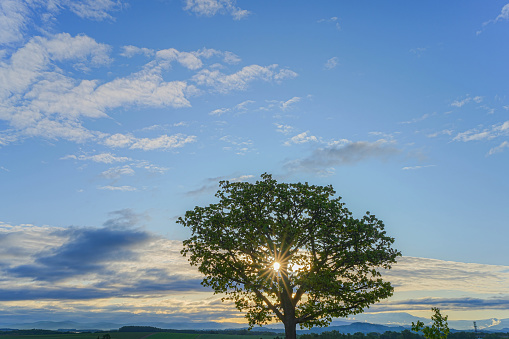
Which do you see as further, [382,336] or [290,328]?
[382,336]

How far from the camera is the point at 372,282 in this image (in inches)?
1368

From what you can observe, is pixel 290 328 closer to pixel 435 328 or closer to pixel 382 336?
pixel 435 328

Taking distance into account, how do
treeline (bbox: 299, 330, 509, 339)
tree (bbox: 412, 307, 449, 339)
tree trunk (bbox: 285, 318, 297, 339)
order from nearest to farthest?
tree (bbox: 412, 307, 449, 339), tree trunk (bbox: 285, 318, 297, 339), treeline (bbox: 299, 330, 509, 339)

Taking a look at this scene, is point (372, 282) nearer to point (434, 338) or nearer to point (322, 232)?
point (322, 232)

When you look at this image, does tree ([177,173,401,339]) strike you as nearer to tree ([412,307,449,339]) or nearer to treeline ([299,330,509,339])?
tree ([412,307,449,339])

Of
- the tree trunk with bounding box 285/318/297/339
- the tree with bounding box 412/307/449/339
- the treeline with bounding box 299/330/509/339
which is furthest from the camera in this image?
the treeline with bounding box 299/330/509/339

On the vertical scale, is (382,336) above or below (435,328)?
below

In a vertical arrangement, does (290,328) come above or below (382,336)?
above

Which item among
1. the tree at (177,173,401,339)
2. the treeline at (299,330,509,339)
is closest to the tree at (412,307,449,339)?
the tree at (177,173,401,339)

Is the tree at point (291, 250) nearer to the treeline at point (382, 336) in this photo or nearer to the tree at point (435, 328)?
the tree at point (435, 328)

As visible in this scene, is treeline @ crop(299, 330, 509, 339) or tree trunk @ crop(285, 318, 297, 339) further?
treeline @ crop(299, 330, 509, 339)

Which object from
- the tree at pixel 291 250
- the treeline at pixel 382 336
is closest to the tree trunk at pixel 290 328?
the tree at pixel 291 250

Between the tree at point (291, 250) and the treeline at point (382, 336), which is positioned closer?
the tree at point (291, 250)

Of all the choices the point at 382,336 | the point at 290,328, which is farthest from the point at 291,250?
the point at 382,336
